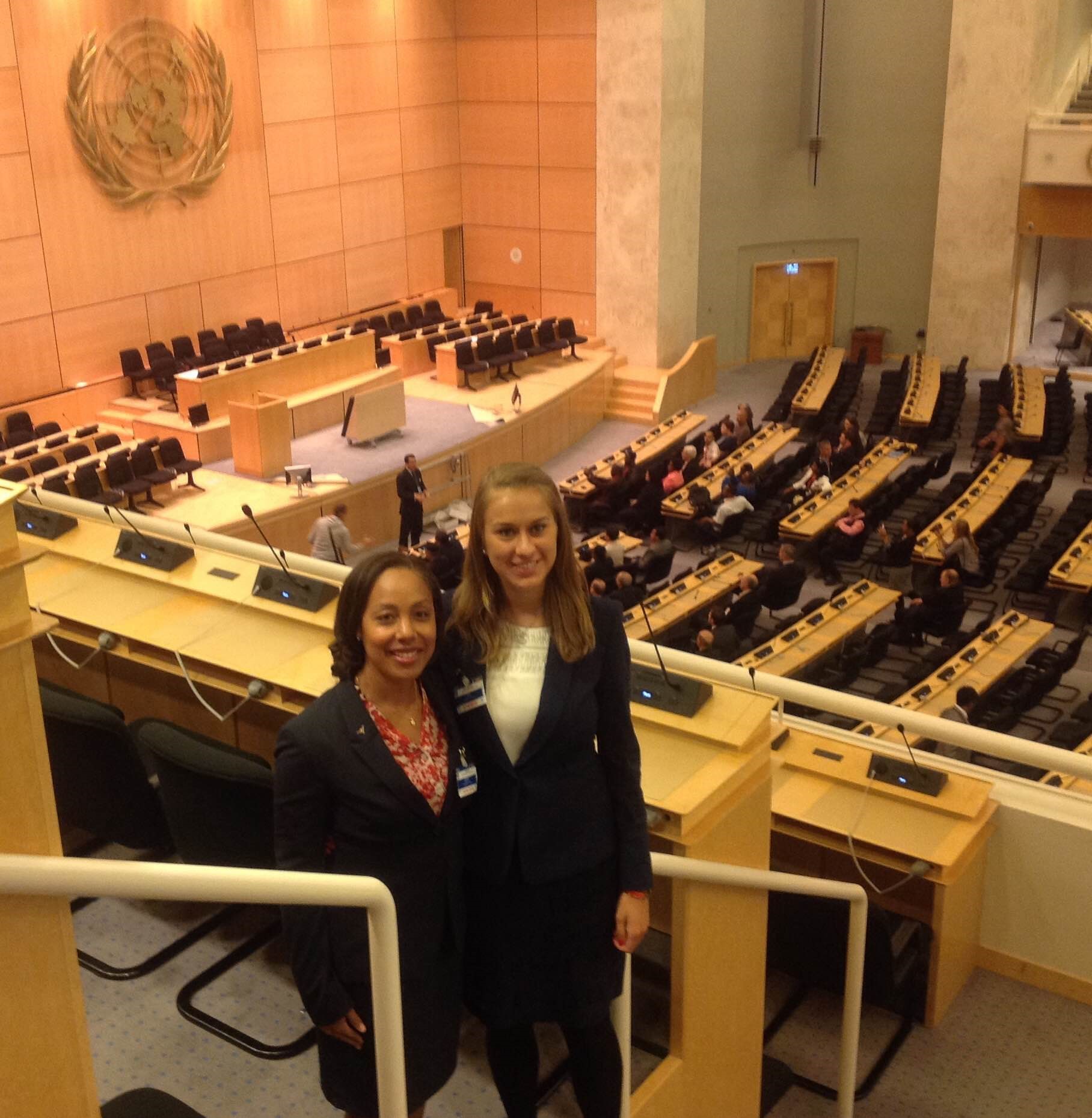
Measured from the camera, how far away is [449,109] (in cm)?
1962

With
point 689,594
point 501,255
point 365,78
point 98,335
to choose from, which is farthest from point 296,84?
point 689,594

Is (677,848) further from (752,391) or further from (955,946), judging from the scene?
(752,391)

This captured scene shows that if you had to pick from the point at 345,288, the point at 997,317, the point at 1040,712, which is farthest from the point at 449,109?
the point at 1040,712

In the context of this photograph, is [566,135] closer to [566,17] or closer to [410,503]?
[566,17]

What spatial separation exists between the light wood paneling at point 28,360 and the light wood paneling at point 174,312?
140 centimetres

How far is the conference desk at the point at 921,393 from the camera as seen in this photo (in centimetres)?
1586

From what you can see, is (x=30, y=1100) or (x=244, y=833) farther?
(x=244, y=833)

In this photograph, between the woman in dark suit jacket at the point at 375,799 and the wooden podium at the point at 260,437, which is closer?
the woman in dark suit jacket at the point at 375,799

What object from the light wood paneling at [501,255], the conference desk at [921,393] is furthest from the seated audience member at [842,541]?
the light wood paneling at [501,255]

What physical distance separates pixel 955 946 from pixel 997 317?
646 inches

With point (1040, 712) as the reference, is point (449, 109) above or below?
above

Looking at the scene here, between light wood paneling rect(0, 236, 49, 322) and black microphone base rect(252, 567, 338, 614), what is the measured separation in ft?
36.6

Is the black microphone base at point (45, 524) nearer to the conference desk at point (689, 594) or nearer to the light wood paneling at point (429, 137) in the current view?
the conference desk at point (689, 594)

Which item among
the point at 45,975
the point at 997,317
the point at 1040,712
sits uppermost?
the point at 45,975
